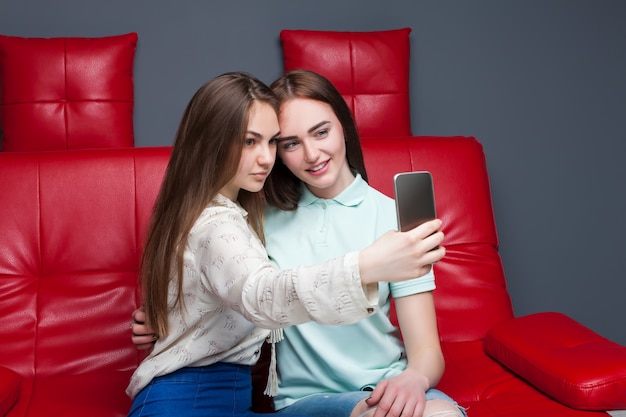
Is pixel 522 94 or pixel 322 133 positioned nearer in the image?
pixel 322 133

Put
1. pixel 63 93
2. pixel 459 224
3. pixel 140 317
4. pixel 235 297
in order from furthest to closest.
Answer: pixel 63 93 → pixel 459 224 → pixel 140 317 → pixel 235 297

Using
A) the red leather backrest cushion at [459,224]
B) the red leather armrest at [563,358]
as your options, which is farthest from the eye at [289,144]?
the red leather armrest at [563,358]

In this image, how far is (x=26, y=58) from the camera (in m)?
2.63

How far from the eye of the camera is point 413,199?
4.50 ft

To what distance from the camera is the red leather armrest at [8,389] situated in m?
1.89

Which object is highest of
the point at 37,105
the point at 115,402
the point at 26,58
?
the point at 26,58

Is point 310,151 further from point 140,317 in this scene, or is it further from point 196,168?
point 140,317

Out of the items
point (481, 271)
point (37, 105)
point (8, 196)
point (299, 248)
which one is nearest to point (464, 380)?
point (481, 271)

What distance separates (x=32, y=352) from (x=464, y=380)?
1246 millimetres

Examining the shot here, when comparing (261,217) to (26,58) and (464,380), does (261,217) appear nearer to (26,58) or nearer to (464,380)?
(464,380)

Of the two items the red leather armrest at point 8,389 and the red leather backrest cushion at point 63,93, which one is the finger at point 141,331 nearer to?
the red leather armrest at point 8,389

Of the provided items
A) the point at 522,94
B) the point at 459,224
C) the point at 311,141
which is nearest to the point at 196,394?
the point at 311,141

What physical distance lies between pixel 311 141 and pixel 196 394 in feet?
2.03

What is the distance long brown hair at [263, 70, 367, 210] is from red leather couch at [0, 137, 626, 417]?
0.54 metres
